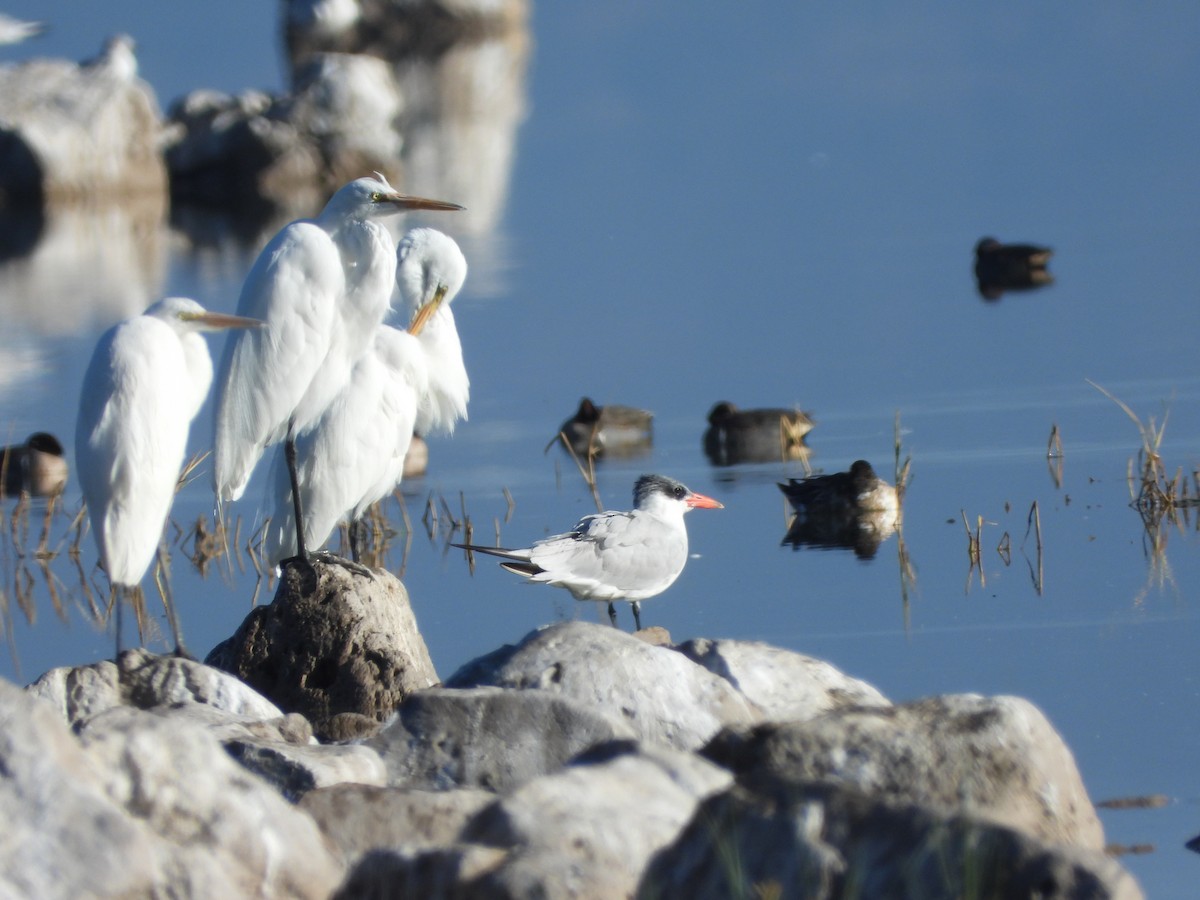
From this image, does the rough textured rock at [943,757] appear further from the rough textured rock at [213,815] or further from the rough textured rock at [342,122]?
the rough textured rock at [342,122]

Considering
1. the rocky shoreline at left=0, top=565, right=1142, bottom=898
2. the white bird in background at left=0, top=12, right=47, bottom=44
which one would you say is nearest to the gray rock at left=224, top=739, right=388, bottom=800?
the rocky shoreline at left=0, top=565, right=1142, bottom=898

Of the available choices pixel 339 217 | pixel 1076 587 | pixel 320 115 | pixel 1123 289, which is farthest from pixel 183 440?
pixel 320 115

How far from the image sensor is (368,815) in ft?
15.7

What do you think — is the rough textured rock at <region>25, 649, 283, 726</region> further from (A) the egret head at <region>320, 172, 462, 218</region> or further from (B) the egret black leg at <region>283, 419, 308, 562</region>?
(A) the egret head at <region>320, 172, 462, 218</region>

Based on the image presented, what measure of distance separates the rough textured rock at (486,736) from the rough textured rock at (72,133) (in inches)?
1251

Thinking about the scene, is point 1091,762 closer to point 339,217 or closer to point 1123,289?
point 339,217

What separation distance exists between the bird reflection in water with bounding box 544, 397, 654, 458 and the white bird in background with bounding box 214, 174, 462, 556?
481 centimetres

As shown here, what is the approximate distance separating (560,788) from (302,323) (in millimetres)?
3977

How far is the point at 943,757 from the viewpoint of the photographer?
15.9ft

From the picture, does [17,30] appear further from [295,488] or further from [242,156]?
[242,156]

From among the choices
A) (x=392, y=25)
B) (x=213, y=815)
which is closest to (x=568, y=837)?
(x=213, y=815)

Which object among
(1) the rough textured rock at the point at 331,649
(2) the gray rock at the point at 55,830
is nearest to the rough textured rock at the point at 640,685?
(1) the rough textured rock at the point at 331,649

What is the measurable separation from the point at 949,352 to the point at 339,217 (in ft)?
29.8

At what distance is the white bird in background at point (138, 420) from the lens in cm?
699
